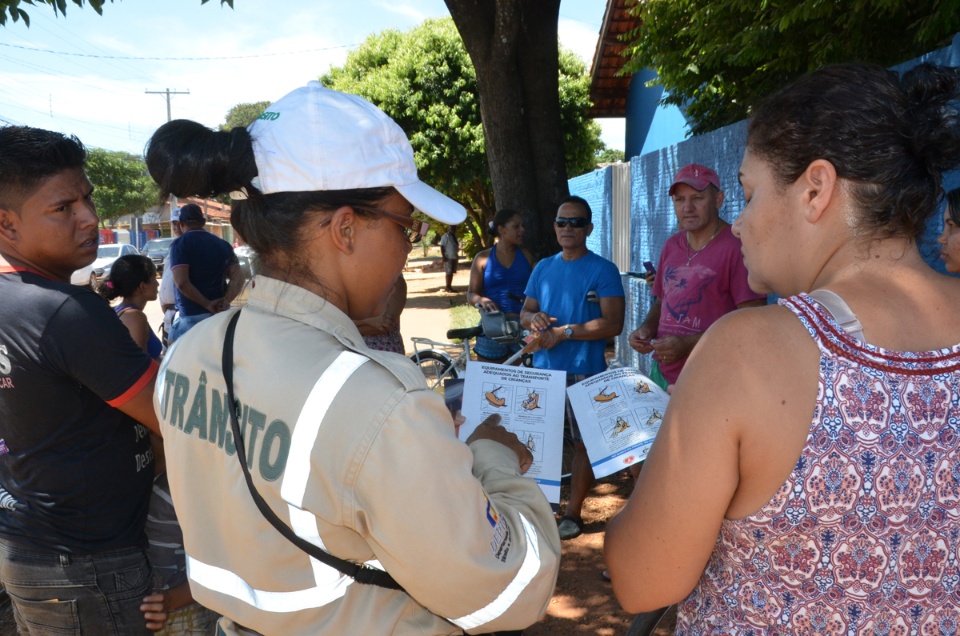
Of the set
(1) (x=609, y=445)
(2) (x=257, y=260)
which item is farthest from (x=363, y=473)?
(1) (x=609, y=445)

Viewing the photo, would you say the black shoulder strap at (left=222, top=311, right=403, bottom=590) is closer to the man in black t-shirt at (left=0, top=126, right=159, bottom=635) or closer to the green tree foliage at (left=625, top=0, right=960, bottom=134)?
the man in black t-shirt at (left=0, top=126, right=159, bottom=635)

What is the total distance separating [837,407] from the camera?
1.18 m

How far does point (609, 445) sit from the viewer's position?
110 inches

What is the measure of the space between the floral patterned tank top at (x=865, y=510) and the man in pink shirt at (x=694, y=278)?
99.4 inches

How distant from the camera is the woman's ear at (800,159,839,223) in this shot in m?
1.22

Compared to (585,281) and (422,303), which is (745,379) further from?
(422,303)

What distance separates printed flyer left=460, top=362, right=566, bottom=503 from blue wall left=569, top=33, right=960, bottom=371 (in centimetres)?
226

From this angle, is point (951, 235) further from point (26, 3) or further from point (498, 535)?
point (26, 3)

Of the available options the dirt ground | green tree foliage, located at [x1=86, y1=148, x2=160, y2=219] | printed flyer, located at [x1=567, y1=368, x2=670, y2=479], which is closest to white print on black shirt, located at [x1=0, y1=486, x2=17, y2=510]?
printed flyer, located at [x1=567, y1=368, x2=670, y2=479]

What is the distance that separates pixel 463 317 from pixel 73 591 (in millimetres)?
12119

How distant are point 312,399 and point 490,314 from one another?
5.16m

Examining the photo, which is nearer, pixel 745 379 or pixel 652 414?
pixel 745 379

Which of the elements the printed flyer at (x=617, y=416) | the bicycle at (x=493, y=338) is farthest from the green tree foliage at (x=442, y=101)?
the printed flyer at (x=617, y=416)

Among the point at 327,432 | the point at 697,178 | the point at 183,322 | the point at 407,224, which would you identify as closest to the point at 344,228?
the point at 407,224
